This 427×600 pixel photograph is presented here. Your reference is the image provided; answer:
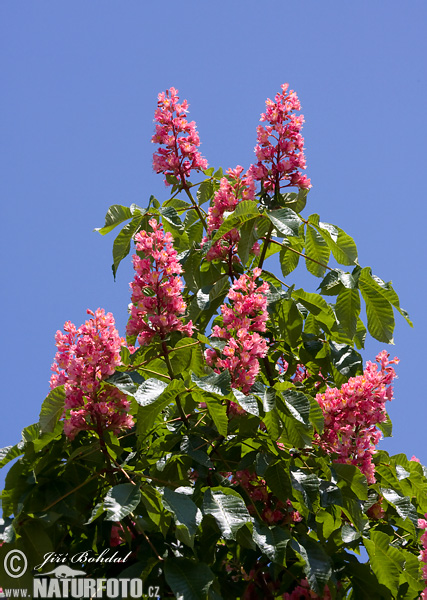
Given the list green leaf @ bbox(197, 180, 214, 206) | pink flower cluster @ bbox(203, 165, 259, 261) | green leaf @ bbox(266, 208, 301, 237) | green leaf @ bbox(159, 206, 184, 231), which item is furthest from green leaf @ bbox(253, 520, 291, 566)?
green leaf @ bbox(197, 180, 214, 206)

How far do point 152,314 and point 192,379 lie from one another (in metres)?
0.56

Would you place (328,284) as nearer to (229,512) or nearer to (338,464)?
(338,464)

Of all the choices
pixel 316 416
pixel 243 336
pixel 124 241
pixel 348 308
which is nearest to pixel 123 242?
pixel 124 241

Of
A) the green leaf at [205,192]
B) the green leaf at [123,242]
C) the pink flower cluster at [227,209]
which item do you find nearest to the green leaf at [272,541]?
the pink flower cluster at [227,209]

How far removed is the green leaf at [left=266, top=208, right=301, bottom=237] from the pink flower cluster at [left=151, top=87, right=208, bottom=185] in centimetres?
100

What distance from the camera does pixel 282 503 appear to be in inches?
155

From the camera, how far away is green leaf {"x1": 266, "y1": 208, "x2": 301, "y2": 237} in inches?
151

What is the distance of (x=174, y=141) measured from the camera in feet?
15.6

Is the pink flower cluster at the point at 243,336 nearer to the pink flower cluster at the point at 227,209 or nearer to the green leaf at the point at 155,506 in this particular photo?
the pink flower cluster at the point at 227,209

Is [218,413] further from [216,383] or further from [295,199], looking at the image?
[295,199]

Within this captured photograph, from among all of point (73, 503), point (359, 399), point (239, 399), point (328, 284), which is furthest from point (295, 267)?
point (73, 503)

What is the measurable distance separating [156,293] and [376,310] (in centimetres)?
129

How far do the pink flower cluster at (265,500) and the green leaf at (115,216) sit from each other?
1623 millimetres

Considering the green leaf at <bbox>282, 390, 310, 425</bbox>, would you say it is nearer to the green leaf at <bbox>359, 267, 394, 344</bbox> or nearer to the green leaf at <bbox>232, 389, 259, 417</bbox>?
the green leaf at <bbox>232, 389, 259, 417</bbox>
